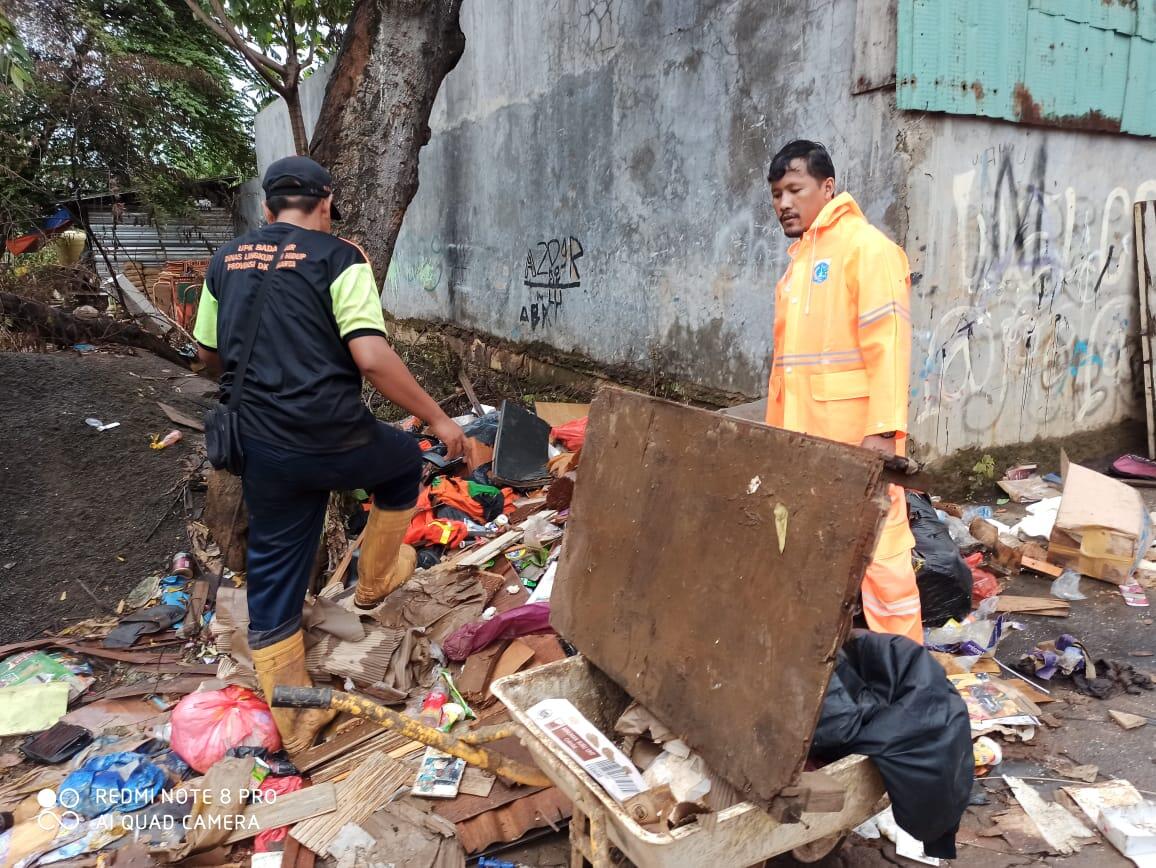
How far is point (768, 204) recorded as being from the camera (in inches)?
209

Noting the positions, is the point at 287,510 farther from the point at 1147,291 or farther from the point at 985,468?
the point at 1147,291

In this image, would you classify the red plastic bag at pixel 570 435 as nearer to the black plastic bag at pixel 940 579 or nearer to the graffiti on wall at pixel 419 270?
the black plastic bag at pixel 940 579

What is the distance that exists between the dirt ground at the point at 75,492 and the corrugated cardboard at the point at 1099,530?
5079 millimetres

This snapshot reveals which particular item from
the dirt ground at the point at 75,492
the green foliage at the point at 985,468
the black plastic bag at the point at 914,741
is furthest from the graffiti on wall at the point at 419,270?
the black plastic bag at the point at 914,741

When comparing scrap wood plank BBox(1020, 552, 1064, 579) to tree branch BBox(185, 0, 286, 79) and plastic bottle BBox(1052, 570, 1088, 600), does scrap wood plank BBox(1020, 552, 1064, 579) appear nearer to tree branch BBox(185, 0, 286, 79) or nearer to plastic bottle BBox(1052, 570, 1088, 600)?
plastic bottle BBox(1052, 570, 1088, 600)

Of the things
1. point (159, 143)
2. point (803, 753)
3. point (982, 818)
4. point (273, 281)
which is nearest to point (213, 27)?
point (273, 281)

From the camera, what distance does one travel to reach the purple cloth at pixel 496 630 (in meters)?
3.21

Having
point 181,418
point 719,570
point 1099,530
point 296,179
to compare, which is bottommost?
point 1099,530

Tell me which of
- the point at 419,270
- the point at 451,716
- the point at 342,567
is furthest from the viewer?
the point at 419,270

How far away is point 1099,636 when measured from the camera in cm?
360

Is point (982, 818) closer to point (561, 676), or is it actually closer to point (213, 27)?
point (561, 676)

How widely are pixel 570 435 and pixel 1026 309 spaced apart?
335cm

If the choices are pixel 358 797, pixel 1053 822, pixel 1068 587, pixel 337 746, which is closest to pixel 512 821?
pixel 358 797

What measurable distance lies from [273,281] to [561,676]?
1655mm
